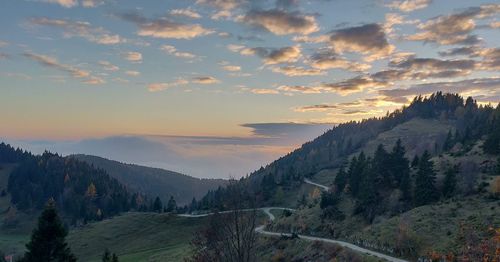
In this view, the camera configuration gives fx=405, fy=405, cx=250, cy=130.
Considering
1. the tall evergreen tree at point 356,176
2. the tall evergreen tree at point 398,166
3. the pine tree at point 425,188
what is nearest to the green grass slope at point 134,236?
the tall evergreen tree at point 356,176

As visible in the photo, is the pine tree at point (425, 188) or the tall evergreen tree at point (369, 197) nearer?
the pine tree at point (425, 188)

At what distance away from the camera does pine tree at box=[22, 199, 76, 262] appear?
1508 inches

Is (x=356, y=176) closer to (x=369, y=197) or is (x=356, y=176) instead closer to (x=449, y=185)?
(x=369, y=197)

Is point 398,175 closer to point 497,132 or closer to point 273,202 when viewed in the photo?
point 497,132

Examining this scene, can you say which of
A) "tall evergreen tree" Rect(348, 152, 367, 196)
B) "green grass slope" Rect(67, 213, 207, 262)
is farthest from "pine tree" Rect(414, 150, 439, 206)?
"green grass slope" Rect(67, 213, 207, 262)

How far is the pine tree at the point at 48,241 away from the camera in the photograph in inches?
1508

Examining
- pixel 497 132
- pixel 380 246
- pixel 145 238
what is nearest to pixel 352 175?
pixel 497 132

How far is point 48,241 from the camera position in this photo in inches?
1527

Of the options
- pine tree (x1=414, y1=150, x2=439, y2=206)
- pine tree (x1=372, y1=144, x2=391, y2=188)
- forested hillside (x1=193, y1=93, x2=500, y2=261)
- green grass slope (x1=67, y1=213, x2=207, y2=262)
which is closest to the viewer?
forested hillside (x1=193, y1=93, x2=500, y2=261)

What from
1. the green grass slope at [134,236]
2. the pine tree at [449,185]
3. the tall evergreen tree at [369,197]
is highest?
the pine tree at [449,185]

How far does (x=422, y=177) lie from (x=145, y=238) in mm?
93223

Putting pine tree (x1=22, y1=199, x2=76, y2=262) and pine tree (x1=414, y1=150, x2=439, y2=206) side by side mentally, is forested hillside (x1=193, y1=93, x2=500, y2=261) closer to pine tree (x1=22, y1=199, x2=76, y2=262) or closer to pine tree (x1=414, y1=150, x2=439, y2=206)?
pine tree (x1=414, y1=150, x2=439, y2=206)

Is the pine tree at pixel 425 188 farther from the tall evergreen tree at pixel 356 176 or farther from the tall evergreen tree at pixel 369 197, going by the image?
the tall evergreen tree at pixel 356 176

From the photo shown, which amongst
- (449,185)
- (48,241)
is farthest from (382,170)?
(48,241)
